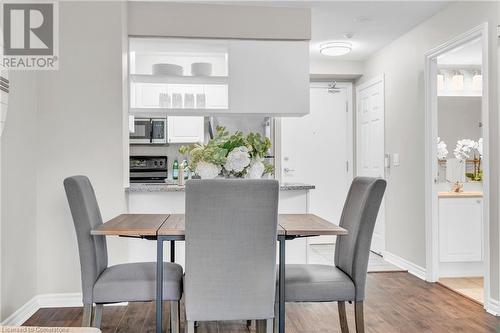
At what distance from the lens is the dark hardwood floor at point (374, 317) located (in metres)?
2.76

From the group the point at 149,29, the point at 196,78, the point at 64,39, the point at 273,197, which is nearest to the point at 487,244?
the point at 273,197

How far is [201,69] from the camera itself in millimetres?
3930

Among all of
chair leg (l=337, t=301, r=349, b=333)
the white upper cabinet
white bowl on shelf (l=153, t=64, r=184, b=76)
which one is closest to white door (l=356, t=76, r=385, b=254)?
the white upper cabinet

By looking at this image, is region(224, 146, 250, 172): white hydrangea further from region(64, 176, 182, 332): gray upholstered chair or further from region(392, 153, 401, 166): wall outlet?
region(392, 153, 401, 166): wall outlet

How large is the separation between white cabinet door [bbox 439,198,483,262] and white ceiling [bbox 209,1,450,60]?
1737 mm

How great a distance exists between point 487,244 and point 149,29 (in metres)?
3.24

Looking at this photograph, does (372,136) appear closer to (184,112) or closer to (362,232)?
(184,112)

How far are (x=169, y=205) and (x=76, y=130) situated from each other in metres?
0.92

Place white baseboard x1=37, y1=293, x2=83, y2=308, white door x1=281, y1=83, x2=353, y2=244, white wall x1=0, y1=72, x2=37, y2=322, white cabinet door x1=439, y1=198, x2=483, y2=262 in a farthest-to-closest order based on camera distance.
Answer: white door x1=281, y1=83, x2=353, y2=244
white cabinet door x1=439, y1=198, x2=483, y2=262
white baseboard x1=37, y1=293, x2=83, y2=308
white wall x1=0, y1=72, x2=37, y2=322

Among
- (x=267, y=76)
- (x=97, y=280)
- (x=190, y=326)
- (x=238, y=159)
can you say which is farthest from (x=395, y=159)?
(x=97, y=280)

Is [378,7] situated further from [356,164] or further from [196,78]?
[356,164]

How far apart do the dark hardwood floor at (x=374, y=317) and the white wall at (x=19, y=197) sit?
11.2 inches

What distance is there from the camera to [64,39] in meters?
3.25

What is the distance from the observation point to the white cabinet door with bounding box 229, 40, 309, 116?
393 cm
